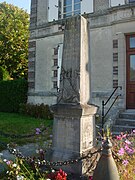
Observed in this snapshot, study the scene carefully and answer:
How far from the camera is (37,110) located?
A: 421 inches

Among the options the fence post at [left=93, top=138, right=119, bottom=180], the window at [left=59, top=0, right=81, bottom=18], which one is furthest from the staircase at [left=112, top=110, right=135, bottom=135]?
the window at [left=59, top=0, right=81, bottom=18]

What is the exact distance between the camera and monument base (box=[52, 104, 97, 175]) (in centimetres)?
374

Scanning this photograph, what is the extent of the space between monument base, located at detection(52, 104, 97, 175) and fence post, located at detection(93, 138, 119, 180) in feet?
2.79

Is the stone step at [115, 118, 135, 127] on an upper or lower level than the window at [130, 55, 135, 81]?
lower

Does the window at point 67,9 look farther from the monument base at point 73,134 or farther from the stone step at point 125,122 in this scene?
the monument base at point 73,134

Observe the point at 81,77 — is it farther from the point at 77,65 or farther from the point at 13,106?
the point at 13,106

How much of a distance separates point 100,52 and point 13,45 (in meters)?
13.2

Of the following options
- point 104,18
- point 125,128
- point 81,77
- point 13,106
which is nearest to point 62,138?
point 81,77

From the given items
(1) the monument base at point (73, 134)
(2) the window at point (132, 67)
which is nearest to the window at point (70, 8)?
(2) the window at point (132, 67)

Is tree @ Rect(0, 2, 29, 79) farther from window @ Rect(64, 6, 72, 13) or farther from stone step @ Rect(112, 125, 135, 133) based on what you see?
stone step @ Rect(112, 125, 135, 133)

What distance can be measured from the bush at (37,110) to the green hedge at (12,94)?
2.19ft

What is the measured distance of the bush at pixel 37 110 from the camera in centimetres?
1032

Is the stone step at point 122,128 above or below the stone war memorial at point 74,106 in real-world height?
below

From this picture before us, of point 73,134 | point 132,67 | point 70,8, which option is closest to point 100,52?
point 132,67
